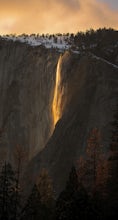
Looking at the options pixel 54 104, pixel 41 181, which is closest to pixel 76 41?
pixel 54 104

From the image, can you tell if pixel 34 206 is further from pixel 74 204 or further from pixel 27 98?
pixel 27 98

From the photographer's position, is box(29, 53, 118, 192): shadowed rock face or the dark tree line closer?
the dark tree line

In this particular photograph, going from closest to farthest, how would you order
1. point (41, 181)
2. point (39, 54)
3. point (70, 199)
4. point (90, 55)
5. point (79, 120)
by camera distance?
point (70, 199) → point (41, 181) → point (79, 120) → point (90, 55) → point (39, 54)

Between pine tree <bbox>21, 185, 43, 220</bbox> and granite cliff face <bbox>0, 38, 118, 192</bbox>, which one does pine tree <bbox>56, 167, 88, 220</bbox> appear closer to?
pine tree <bbox>21, 185, 43, 220</bbox>

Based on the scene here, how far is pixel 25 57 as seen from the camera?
96.2 meters

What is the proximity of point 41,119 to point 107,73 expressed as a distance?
488 inches

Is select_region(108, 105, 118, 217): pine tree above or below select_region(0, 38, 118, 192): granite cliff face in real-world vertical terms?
below

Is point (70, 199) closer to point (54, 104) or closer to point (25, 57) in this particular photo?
point (54, 104)

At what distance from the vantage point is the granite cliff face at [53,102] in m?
75.0

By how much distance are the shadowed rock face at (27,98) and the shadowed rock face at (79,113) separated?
5.26 m

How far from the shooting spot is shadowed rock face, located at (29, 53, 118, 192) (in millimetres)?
72938

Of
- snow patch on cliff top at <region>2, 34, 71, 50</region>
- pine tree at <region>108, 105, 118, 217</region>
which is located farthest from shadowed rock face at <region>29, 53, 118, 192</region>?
pine tree at <region>108, 105, 118, 217</region>

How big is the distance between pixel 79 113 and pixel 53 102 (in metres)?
8.09

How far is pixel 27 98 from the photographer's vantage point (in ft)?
299
